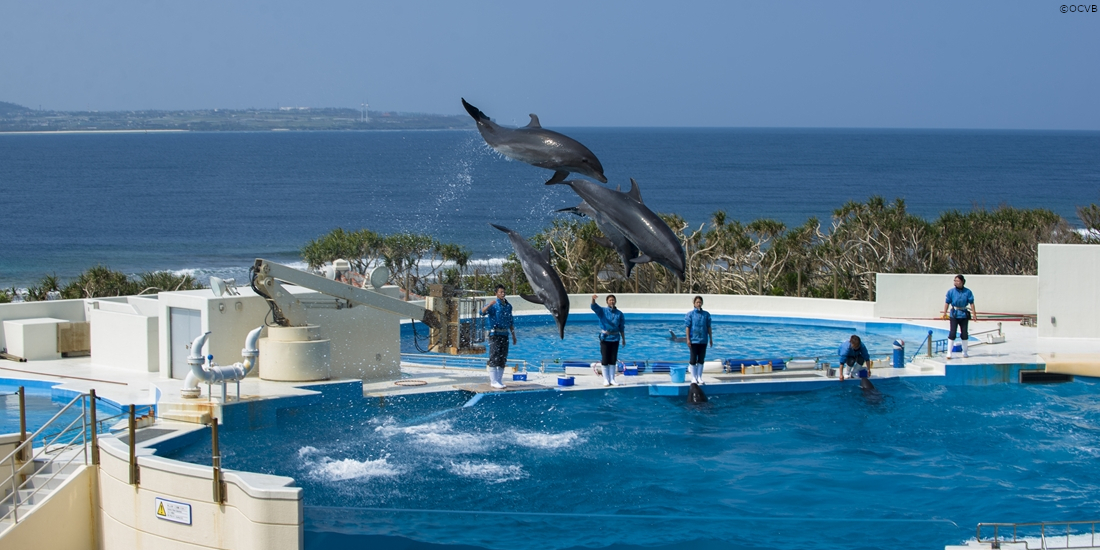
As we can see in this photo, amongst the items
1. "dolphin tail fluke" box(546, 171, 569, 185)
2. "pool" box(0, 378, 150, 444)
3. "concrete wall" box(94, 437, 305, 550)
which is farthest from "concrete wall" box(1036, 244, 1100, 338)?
"concrete wall" box(94, 437, 305, 550)

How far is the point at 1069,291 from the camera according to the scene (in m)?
18.9

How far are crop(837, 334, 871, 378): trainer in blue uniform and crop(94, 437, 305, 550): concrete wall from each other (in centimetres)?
937

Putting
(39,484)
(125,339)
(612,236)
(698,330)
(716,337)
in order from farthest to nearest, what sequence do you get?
1. (716,337)
2. (125,339)
3. (698,330)
4. (39,484)
5. (612,236)

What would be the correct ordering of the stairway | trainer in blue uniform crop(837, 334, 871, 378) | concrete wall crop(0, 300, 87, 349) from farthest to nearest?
concrete wall crop(0, 300, 87, 349) < trainer in blue uniform crop(837, 334, 871, 378) < the stairway

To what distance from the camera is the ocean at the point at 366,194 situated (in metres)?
63.7

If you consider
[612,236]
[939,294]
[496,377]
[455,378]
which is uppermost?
[612,236]

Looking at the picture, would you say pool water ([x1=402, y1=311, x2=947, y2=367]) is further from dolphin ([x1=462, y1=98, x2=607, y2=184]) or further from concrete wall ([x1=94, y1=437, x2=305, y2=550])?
dolphin ([x1=462, y1=98, x2=607, y2=184])

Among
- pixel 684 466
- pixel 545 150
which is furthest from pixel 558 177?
pixel 684 466

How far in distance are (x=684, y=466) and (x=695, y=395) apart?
2.78 metres

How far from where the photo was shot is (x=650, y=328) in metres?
22.7

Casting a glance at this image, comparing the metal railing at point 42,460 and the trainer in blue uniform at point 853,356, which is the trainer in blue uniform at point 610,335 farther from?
the metal railing at point 42,460

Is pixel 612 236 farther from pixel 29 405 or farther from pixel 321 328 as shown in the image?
pixel 29 405

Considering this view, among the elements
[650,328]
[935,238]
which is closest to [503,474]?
[650,328]

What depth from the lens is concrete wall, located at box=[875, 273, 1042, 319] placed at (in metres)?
21.4
